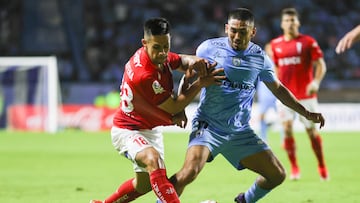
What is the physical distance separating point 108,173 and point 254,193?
5.11 m

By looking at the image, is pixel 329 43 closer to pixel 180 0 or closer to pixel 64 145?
pixel 180 0

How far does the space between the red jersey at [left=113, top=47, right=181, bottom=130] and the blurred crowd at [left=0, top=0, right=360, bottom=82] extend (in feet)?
66.2

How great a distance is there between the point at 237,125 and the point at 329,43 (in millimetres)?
21194

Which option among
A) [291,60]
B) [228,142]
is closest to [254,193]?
[228,142]

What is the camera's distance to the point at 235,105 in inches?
271

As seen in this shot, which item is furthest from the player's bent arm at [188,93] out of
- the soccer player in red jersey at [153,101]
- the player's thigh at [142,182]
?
the player's thigh at [142,182]

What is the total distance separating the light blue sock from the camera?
7234mm

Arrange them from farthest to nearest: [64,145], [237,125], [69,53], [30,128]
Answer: [69,53] → [30,128] → [64,145] → [237,125]

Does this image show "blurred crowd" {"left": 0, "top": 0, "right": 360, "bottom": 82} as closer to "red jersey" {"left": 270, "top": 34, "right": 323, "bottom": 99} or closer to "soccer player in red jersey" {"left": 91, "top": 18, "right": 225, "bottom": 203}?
"red jersey" {"left": 270, "top": 34, "right": 323, "bottom": 99}

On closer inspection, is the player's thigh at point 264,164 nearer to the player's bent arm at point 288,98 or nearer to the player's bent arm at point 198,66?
the player's bent arm at point 288,98

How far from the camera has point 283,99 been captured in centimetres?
723

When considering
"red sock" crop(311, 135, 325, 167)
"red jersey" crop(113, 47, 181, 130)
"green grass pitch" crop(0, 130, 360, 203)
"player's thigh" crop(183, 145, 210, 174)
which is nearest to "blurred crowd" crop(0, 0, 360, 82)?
"green grass pitch" crop(0, 130, 360, 203)

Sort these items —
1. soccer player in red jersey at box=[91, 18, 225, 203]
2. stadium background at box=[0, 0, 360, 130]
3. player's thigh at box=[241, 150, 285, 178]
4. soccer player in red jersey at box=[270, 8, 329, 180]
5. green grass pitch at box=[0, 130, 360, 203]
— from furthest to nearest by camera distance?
stadium background at box=[0, 0, 360, 130]
soccer player in red jersey at box=[270, 8, 329, 180]
green grass pitch at box=[0, 130, 360, 203]
player's thigh at box=[241, 150, 285, 178]
soccer player in red jersey at box=[91, 18, 225, 203]

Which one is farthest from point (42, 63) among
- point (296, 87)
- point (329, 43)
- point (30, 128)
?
point (296, 87)
